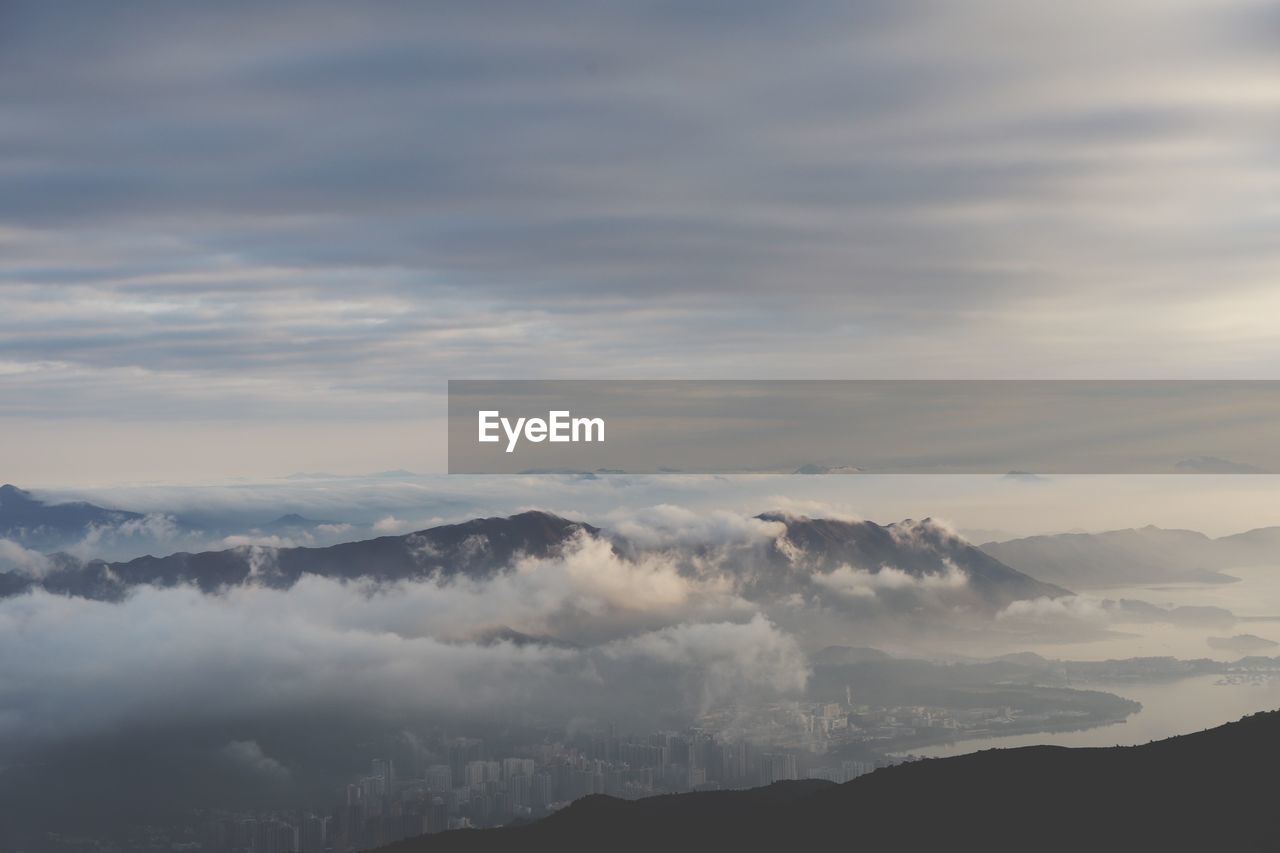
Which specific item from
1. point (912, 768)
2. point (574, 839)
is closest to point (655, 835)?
point (574, 839)

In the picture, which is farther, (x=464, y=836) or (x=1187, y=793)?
(x=464, y=836)

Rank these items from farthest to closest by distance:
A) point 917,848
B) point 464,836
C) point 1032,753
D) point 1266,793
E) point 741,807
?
point 741,807, point 464,836, point 1032,753, point 917,848, point 1266,793

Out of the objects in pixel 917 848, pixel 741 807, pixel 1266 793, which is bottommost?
pixel 741 807

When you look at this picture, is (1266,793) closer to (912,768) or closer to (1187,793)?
(1187,793)

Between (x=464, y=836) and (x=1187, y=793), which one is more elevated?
(x=1187, y=793)

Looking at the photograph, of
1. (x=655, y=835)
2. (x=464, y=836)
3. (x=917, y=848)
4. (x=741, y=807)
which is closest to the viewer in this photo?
(x=917, y=848)

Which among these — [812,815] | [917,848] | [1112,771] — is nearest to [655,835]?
[812,815]
